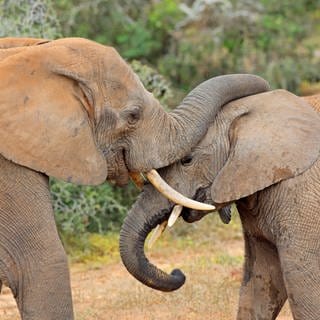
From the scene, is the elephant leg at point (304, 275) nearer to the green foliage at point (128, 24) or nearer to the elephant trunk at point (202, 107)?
the elephant trunk at point (202, 107)

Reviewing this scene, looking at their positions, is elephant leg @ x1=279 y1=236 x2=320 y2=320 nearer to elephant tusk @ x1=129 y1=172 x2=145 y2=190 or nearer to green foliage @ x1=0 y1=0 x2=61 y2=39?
elephant tusk @ x1=129 y1=172 x2=145 y2=190

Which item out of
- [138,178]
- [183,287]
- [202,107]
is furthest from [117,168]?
[183,287]

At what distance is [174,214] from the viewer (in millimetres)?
6441

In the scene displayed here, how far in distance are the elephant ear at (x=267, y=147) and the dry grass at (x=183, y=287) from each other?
156 cm

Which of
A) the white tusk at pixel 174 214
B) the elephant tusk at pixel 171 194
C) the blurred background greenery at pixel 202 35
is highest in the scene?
the elephant tusk at pixel 171 194

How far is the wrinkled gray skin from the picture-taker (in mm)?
6242

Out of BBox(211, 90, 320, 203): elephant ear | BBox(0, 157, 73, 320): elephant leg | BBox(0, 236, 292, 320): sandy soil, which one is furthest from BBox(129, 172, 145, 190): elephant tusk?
BBox(0, 236, 292, 320): sandy soil

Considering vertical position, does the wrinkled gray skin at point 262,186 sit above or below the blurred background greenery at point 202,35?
above

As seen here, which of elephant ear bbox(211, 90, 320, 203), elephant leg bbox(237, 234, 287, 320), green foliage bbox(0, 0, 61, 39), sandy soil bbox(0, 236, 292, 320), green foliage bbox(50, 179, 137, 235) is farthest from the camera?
green foliage bbox(0, 0, 61, 39)

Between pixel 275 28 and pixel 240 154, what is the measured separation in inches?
281

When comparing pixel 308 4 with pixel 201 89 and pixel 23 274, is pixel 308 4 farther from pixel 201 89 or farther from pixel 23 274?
A: pixel 23 274

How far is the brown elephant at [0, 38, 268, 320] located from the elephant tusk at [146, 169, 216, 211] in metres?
0.07

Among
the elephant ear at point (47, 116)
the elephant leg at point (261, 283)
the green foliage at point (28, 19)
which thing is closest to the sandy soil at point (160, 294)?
the elephant leg at point (261, 283)

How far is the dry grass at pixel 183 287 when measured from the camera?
312 inches
